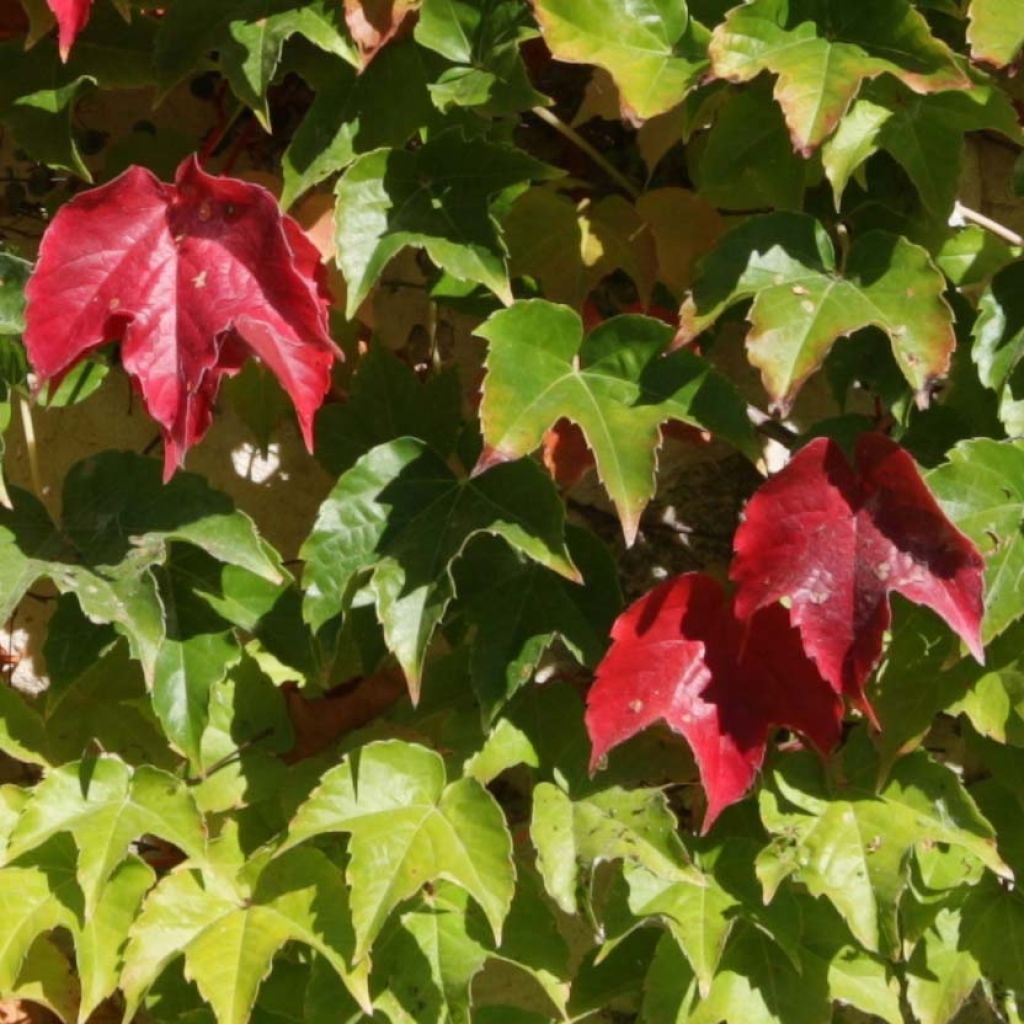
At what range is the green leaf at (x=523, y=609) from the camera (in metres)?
1.29

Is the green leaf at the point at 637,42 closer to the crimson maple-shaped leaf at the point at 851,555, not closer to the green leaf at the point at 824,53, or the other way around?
the green leaf at the point at 824,53

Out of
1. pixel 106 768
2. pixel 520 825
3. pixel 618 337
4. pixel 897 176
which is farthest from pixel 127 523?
pixel 897 176

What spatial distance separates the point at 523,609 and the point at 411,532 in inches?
4.9

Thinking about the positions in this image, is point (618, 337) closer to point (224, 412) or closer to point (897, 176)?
point (897, 176)

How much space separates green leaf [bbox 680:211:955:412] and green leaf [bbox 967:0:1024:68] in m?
0.15

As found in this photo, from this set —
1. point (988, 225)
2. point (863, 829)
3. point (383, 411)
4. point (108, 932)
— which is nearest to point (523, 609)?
A: point (383, 411)

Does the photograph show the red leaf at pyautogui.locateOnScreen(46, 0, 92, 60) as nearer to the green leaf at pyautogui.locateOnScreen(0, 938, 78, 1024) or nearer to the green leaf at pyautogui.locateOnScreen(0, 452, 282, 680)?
the green leaf at pyautogui.locateOnScreen(0, 452, 282, 680)

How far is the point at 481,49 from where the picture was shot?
1290 mm

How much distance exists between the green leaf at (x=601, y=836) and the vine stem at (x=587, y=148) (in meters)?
0.57

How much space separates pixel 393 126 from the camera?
1.31m

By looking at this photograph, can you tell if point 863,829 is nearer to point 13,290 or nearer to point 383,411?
point 383,411

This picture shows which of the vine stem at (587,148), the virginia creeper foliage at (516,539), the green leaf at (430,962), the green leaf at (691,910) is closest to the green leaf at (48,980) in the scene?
the virginia creeper foliage at (516,539)

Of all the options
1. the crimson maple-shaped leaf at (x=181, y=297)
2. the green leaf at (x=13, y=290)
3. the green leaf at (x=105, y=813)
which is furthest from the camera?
the green leaf at (x=105, y=813)

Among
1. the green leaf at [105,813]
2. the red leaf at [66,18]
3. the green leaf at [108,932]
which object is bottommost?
the green leaf at [108,932]
